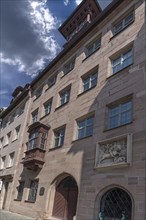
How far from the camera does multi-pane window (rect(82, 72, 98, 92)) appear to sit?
53.4 feet

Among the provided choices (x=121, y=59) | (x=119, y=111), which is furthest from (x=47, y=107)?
(x=119, y=111)

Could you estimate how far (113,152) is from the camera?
11.8 metres

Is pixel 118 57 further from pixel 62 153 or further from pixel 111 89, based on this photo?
pixel 62 153

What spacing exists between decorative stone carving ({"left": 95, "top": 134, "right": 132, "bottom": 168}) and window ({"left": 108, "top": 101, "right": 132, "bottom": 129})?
107 centimetres

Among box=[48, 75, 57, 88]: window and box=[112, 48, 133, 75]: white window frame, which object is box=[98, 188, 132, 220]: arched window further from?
box=[48, 75, 57, 88]: window

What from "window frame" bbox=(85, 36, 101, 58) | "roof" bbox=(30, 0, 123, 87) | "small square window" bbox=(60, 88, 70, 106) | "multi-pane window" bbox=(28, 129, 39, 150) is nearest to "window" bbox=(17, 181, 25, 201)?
"multi-pane window" bbox=(28, 129, 39, 150)

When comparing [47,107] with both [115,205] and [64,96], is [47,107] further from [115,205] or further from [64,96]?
[115,205]

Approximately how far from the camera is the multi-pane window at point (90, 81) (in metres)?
16.3

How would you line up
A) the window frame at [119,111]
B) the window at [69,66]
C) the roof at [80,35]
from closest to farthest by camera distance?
the window frame at [119,111], the roof at [80,35], the window at [69,66]

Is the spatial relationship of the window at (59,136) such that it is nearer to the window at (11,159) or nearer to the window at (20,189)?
the window at (20,189)

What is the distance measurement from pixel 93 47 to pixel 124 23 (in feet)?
10.0

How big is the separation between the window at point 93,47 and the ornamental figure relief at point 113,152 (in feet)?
25.6

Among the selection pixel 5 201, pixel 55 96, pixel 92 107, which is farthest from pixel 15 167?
pixel 92 107

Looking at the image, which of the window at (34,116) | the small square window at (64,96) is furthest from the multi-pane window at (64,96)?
the window at (34,116)
